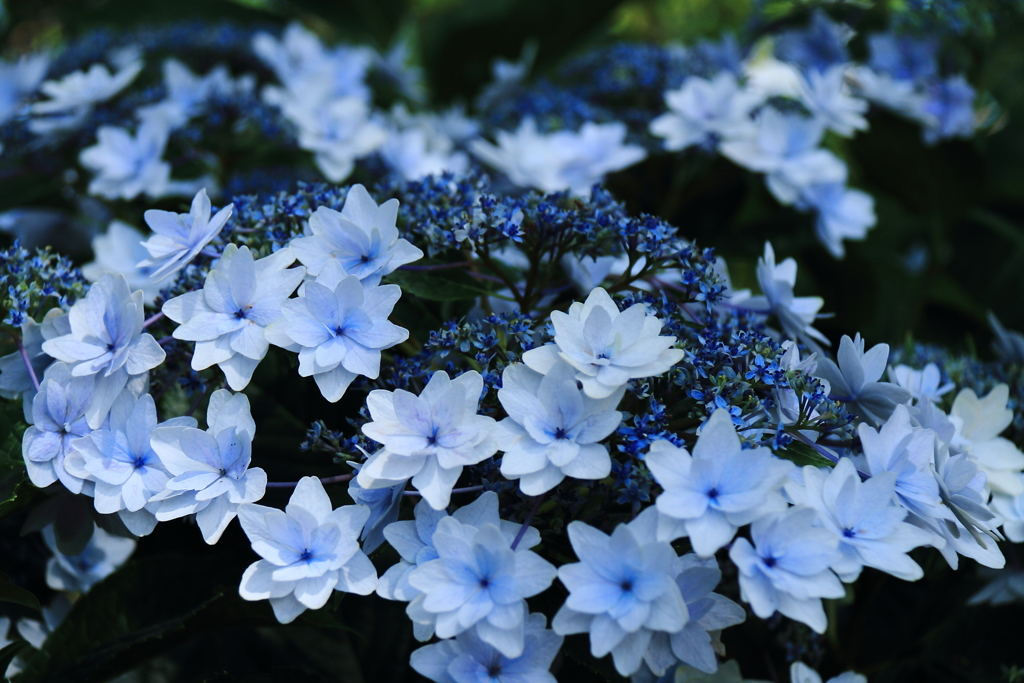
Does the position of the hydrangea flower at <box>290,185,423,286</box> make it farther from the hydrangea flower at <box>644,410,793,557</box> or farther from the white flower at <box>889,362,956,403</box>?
the white flower at <box>889,362,956,403</box>

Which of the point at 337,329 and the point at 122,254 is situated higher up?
the point at 337,329

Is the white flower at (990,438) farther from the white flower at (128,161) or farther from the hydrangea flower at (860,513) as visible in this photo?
the white flower at (128,161)

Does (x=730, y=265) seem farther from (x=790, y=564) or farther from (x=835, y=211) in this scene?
(x=790, y=564)

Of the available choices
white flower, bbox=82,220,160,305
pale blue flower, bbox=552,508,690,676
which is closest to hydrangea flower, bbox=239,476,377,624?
pale blue flower, bbox=552,508,690,676

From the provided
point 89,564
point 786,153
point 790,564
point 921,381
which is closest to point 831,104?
point 786,153

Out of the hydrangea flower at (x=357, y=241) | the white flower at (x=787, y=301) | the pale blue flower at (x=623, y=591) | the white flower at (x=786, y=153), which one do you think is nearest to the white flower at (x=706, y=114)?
the white flower at (x=786, y=153)

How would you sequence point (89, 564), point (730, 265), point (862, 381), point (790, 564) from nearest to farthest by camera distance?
point (790, 564) < point (862, 381) < point (89, 564) < point (730, 265)

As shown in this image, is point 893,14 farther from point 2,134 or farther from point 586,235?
point 2,134
